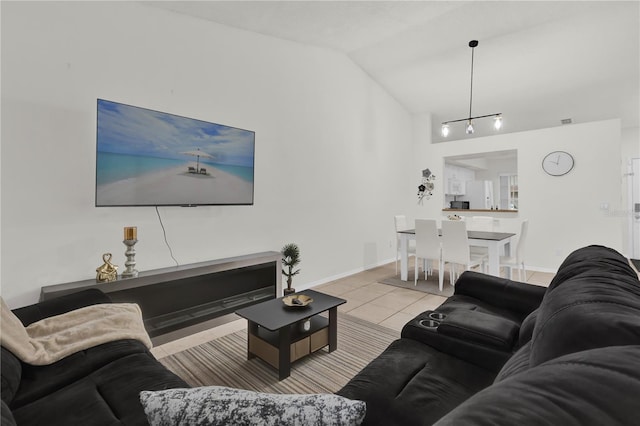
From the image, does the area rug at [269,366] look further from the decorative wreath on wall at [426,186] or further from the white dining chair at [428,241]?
the decorative wreath on wall at [426,186]

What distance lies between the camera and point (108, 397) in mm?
1217

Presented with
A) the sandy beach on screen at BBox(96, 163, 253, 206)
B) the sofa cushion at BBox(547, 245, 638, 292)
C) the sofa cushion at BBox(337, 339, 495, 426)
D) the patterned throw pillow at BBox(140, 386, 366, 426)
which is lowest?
the sofa cushion at BBox(337, 339, 495, 426)

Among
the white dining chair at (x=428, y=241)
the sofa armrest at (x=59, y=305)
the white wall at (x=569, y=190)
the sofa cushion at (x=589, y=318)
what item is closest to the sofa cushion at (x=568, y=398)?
the sofa cushion at (x=589, y=318)

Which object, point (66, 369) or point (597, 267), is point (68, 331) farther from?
point (597, 267)

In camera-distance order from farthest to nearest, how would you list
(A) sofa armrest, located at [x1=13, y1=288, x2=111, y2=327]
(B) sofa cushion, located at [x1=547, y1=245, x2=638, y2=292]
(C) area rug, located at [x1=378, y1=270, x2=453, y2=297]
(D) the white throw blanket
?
(C) area rug, located at [x1=378, y1=270, x2=453, y2=297] < (A) sofa armrest, located at [x1=13, y1=288, x2=111, y2=327] < (D) the white throw blanket < (B) sofa cushion, located at [x1=547, y1=245, x2=638, y2=292]

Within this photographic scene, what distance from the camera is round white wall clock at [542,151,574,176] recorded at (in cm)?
480

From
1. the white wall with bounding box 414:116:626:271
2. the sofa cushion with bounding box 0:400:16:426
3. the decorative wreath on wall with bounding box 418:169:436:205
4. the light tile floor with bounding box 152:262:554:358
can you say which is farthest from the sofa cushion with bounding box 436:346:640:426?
the decorative wreath on wall with bounding box 418:169:436:205

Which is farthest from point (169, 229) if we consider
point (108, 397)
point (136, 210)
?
point (108, 397)

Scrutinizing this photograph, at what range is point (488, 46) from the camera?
171 inches

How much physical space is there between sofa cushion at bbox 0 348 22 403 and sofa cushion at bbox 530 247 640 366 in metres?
1.82

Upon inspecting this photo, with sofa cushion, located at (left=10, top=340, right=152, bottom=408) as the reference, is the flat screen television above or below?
above

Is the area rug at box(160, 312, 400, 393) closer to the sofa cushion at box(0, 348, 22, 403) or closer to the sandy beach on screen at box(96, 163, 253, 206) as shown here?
the sofa cushion at box(0, 348, 22, 403)

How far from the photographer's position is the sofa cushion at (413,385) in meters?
1.06

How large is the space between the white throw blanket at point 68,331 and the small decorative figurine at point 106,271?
1.60ft
